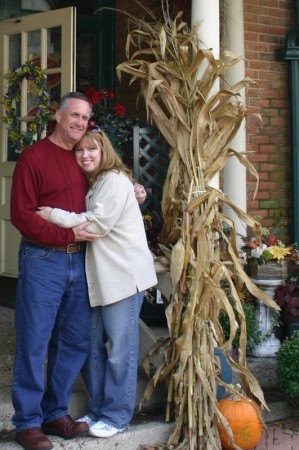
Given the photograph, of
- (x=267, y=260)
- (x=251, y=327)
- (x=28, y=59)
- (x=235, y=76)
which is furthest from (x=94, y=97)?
(x=251, y=327)

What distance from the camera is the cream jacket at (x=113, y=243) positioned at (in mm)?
3814

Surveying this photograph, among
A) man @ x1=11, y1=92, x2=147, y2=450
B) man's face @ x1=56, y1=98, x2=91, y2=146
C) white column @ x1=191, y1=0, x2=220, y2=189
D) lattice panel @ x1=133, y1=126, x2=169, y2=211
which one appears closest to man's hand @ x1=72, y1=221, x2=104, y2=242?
man @ x1=11, y1=92, x2=147, y2=450

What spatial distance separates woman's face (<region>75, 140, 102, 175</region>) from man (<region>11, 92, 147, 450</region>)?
45 mm

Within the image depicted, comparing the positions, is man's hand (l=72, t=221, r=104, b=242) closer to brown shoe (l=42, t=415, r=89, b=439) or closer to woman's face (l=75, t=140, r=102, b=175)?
woman's face (l=75, t=140, r=102, b=175)

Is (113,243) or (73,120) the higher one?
(73,120)

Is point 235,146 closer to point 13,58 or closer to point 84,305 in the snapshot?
point 13,58

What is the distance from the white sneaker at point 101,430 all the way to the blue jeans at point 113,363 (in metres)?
0.02

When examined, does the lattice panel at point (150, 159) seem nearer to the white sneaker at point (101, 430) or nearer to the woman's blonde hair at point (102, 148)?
the woman's blonde hair at point (102, 148)

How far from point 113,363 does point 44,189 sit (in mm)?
1007

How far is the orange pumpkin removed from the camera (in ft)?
13.8

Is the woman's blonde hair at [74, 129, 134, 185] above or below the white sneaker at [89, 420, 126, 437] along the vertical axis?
above

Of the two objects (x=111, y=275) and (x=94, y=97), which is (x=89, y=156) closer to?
(x=111, y=275)

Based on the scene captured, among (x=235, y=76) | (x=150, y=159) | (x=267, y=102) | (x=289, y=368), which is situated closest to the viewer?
(x=289, y=368)

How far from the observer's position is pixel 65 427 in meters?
3.92
